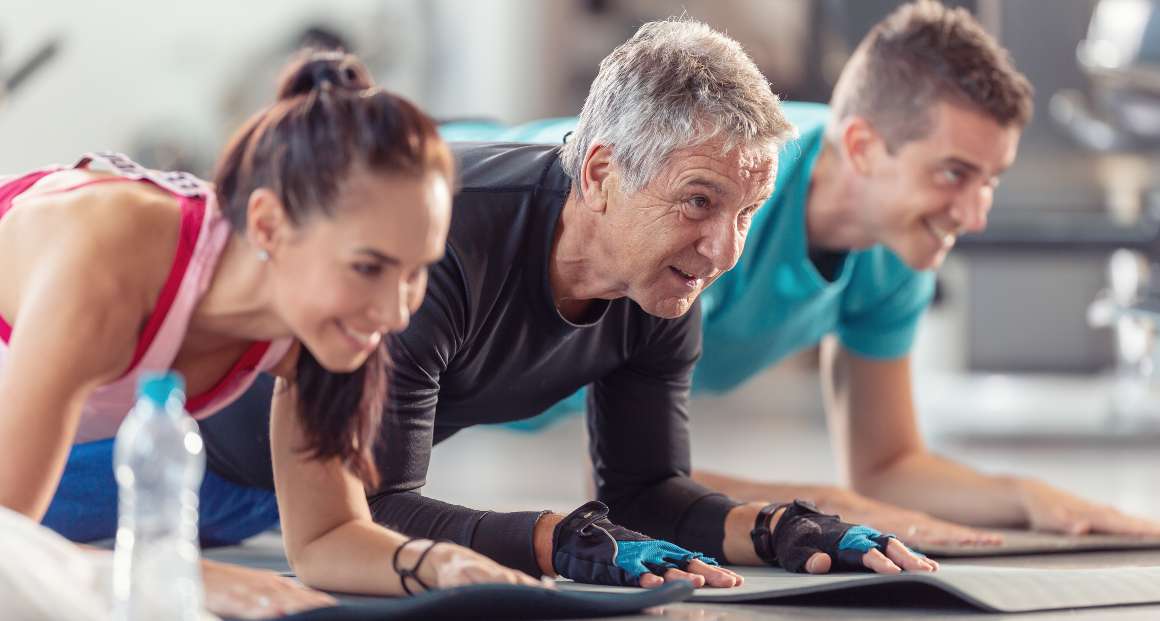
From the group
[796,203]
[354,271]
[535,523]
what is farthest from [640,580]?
[796,203]

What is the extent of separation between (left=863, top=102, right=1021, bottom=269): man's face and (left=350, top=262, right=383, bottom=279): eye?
1.31m

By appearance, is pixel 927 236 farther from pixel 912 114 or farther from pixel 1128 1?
pixel 1128 1

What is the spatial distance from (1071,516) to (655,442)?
0.79 meters

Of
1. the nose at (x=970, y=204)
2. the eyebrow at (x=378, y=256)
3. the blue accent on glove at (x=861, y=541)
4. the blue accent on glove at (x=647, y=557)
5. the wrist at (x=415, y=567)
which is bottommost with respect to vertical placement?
the wrist at (x=415, y=567)

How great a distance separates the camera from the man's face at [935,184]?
2465 mm

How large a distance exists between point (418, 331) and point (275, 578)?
39 cm

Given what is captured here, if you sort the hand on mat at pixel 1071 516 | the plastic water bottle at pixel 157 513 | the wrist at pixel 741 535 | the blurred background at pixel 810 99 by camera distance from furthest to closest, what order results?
the blurred background at pixel 810 99, the hand on mat at pixel 1071 516, the wrist at pixel 741 535, the plastic water bottle at pixel 157 513

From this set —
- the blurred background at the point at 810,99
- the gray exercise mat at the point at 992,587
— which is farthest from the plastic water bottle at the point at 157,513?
the blurred background at the point at 810,99

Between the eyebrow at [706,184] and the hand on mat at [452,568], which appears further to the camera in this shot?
the eyebrow at [706,184]

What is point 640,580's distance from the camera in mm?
1695

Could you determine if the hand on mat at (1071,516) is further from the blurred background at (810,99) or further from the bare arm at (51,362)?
the bare arm at (51,362)

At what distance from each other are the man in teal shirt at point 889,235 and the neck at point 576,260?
606 millimetres

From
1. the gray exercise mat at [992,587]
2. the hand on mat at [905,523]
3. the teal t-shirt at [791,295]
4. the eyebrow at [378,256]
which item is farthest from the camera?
the teal t-shirt at [791,295]

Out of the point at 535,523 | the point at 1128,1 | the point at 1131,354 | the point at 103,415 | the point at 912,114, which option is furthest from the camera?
the point at 1128,1
